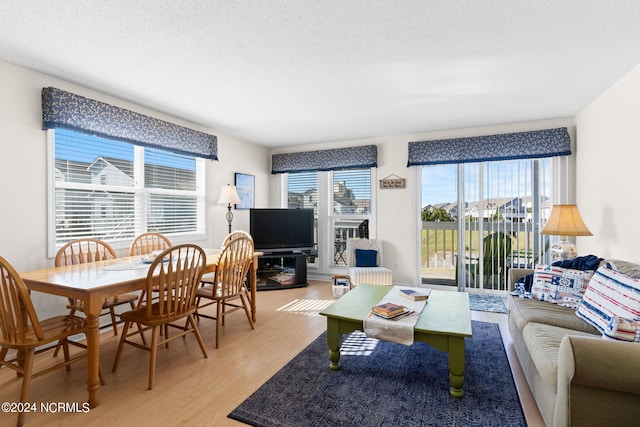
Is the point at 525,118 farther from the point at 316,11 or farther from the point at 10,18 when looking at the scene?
the point at 10,18

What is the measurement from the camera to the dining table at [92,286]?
1.94 metres

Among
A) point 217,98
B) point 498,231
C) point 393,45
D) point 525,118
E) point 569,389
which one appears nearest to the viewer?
point 569,389

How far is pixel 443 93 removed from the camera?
10.3 ft

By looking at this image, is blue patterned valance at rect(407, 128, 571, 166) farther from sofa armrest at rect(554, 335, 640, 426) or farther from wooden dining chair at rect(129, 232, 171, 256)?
wooden dining chair at rect(129, 232, 171, 256)

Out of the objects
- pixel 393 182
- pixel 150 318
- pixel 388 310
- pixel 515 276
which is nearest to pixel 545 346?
pixel 388 310

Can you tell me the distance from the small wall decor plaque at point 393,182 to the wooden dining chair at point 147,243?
10.0 ft

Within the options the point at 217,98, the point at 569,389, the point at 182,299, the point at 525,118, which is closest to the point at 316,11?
the point at 217,98

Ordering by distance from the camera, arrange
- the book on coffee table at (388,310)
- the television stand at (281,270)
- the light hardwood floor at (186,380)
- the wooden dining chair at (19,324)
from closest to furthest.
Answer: the wooden dining chair at (19,324) < the light hardwood floor at (186,380) < the book on coffee table at (388,310) < the television stand at (281,270)

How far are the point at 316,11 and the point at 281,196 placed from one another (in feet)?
13.2

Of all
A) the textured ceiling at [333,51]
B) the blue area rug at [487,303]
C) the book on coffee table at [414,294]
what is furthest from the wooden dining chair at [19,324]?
the blue area rug at [487,303]

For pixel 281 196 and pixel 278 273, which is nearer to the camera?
pixel 278 273

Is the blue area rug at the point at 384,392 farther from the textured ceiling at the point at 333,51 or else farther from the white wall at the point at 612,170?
the textured ceiling at the point at 333,51

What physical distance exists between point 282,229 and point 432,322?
310 cm

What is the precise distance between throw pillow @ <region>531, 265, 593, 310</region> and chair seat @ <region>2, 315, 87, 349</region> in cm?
332
